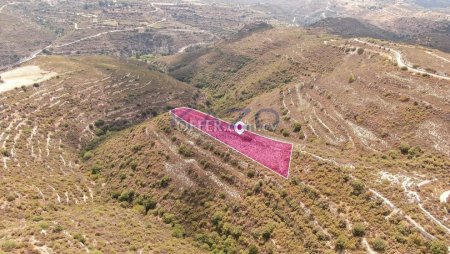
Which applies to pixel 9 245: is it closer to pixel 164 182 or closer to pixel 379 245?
pixel 164 182

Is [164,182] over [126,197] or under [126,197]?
over

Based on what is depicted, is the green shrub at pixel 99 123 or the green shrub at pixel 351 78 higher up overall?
the green shrub at pixel 351 78

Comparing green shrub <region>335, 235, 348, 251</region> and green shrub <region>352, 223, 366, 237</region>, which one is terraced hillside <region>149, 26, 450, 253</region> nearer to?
green shrub <region>335, 235, 348, 251</region>

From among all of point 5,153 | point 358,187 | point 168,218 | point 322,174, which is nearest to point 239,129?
point 322,174

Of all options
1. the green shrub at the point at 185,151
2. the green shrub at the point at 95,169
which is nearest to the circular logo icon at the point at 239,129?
the green shrub at the point at 185,151

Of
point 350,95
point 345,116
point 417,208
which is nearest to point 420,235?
point 417,208

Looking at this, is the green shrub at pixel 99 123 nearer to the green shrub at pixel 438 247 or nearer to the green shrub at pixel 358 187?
the green shrub at pixel 358 187

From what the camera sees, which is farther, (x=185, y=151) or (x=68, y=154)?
(x=68, y=154)

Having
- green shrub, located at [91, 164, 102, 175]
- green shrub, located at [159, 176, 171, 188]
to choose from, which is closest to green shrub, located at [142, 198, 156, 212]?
green shrub, located at [159, 176, 171, 188]

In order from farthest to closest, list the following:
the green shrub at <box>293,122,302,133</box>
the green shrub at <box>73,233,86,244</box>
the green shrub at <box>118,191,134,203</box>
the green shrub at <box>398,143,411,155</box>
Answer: the green shrub at <box>293,122,302,133</box>
the green shrub at <box>398,143,411,155</box>
the green shrub at <box>118,191,134,203</box>
the green shrub at <box>73,233,86,244</box>

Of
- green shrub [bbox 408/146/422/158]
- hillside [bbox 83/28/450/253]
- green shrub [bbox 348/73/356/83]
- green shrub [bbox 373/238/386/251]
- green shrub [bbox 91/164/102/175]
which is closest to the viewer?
A: green shrub [bbox 373/238/386/251]
